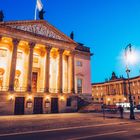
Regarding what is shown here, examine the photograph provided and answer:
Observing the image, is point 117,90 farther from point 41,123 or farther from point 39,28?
point 41,123

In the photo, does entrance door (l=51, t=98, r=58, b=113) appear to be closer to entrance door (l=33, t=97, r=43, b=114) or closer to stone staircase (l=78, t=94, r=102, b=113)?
entrance door (l=33, t=97, r=43, b=114)

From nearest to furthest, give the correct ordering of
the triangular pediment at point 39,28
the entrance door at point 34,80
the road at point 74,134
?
the road at point 74,134
the triangular pediment at point 39,28
the entrance door at point 34,80

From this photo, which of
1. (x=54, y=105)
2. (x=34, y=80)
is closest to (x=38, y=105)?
(x=54, y=105)

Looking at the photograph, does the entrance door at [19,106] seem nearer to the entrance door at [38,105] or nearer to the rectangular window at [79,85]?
the entrance door at [38,105]

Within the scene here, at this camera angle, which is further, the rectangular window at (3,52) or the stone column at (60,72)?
the stone column at (60,72)

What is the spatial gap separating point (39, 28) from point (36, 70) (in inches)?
356

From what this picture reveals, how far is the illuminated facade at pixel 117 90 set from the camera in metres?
94.7

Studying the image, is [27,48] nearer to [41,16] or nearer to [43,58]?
[43,58]

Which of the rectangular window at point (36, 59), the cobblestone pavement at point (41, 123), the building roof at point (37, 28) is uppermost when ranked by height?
the building roof at point (37, 28)

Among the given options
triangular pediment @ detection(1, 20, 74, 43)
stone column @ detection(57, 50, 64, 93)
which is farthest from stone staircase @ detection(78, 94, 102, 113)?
triangular pediment @ detection(1, 20, 74, 43)

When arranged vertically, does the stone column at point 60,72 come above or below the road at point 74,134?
above

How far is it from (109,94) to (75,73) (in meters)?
69.8

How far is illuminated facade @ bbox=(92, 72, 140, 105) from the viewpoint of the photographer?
9469cm

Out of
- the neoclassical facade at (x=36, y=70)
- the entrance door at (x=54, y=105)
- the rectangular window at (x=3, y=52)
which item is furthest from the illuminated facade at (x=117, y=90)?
the rectangular window at (x=3, y=52)
